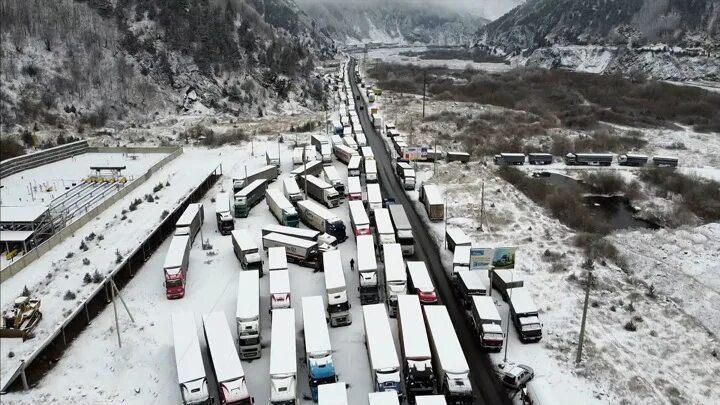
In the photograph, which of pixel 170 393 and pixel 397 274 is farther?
pixel 397 274

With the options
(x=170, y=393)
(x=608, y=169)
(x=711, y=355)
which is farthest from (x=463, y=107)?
(x=170, y=393)

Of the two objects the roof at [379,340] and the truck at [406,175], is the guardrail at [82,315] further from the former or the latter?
the truck at [406,175]

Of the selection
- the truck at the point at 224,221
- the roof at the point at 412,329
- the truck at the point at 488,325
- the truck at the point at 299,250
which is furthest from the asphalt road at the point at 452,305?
the truck at the point at 224,221

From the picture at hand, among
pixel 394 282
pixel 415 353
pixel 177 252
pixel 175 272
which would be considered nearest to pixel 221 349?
pixel 415 353

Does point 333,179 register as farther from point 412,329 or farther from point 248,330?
point 412,329

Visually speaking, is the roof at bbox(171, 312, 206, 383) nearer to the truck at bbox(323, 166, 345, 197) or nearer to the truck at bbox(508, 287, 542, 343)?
the truck at bbox(508, 287, 542, 343)

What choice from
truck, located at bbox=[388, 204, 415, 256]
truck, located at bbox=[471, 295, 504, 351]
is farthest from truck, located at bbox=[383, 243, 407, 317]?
truck, located at bbox=[388, 204, 415, 256]

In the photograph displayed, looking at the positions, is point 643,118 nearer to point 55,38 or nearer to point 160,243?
point 160,243
